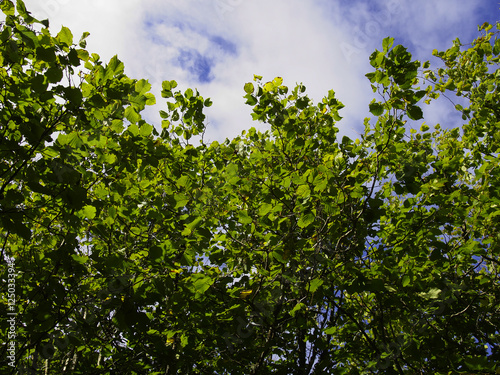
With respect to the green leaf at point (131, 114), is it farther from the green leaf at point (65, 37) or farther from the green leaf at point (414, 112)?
the green leaf at point (414, 112)

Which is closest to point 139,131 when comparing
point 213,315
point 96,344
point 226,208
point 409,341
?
point 226,208

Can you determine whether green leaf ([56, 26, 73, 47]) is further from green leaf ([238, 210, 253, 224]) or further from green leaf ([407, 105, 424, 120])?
green leaf ([407, 105, 424, 120])

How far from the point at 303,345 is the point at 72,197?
378 cm

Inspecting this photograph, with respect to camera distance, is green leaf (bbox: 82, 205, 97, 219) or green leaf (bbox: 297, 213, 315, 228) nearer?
green leaf (bbox: 82, 205, 97, 219)

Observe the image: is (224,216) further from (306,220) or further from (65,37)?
(65,37)

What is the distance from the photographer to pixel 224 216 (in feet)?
13.2

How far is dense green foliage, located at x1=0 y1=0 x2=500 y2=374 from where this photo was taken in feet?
8.09

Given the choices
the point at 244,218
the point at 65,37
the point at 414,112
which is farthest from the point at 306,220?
the point at 65,37

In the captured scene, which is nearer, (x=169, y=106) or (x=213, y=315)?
(x=213, y=315)

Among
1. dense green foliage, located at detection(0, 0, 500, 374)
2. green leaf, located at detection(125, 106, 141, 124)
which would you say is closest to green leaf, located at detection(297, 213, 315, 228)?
dense green foliage, located at detection(0, 0, 500, 374)

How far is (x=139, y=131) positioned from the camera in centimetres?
265

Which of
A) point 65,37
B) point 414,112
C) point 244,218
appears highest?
point 414,112

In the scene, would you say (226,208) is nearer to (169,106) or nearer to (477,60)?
(169,106)

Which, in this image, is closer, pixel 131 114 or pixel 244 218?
pixel 131 114
